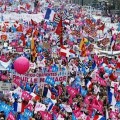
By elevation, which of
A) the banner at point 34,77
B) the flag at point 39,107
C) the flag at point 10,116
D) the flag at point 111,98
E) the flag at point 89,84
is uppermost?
the flag at point 10,116

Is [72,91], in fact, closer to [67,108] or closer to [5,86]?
[67,108]

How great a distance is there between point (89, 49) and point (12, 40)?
15.9 ft

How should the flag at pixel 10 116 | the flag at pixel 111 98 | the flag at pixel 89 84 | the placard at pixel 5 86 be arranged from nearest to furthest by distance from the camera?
the flag at pixel 10 116 < the flag at pixel 111 98 < the placard at pixel 5 86 < the flag at pixel 89 84

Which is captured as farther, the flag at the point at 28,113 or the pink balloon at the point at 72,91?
the pink balloon at the point at 72,91

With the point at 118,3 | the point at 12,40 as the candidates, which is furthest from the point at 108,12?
the point at 12,40

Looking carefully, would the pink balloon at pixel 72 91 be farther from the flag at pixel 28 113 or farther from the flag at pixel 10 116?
the flag at pixel 10 116

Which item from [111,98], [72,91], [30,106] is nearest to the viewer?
[30,106]

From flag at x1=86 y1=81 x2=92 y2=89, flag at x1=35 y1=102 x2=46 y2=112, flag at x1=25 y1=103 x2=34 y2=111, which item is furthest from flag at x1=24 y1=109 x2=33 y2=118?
flag at x1=86 y1=81 x2=92 y2=89

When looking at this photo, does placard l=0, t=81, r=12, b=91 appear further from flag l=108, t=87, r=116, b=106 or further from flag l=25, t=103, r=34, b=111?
flag l=108, t=87, r=116, b=106

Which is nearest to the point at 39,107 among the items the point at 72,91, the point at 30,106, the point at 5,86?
the point at 30,106

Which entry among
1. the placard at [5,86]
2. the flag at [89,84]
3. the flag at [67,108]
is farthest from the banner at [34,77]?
the flag at [67,108]

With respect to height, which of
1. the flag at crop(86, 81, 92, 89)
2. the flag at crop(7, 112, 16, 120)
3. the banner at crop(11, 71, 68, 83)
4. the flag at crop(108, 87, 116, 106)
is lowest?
the flag at crop(86, 81, 92, 89)

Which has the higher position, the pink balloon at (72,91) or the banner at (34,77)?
the banner at (34,77)

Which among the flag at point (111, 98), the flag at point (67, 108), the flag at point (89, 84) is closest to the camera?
the flag at point (67, 108)
